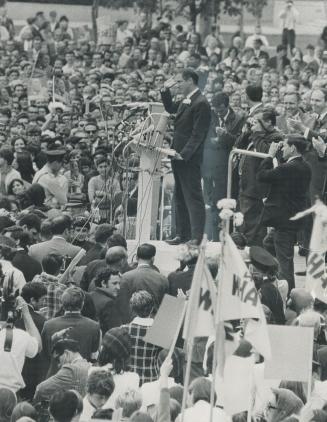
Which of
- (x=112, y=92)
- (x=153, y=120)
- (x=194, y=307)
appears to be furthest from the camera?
(x=112, y=92)

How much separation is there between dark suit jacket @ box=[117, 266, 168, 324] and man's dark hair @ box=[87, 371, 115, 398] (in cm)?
263

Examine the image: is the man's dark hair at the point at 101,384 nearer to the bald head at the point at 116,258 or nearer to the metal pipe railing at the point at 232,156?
the bald head at the point at 116,258

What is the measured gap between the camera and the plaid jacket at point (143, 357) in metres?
12.4

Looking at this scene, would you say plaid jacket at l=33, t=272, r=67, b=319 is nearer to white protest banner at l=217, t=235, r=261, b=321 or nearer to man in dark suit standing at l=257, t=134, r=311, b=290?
white protest banner at l=217, t=235, r=261, b=321

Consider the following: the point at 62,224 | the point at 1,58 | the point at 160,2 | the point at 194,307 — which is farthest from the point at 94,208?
the point at 160,2

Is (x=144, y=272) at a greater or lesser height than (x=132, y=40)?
greater

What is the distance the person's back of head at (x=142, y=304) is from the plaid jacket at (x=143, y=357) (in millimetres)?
164

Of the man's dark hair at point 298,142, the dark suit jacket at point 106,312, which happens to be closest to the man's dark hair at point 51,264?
the dark suit jacket at point 106,312

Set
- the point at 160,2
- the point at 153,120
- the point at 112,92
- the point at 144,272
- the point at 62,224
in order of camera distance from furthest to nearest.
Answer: the point at 160,2
the point at 112,92
the point at 153,120
the point at 62,224
the point at 144,272

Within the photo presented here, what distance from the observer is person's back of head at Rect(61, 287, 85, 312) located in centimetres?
1266

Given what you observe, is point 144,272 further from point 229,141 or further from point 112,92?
point 112,92

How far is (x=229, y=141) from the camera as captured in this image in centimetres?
1753

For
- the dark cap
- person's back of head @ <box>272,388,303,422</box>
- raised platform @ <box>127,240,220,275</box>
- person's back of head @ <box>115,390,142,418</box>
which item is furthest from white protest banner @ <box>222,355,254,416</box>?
raised platform @ <box>127,240,220,275</box>

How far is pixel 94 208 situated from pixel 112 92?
29.7ft
